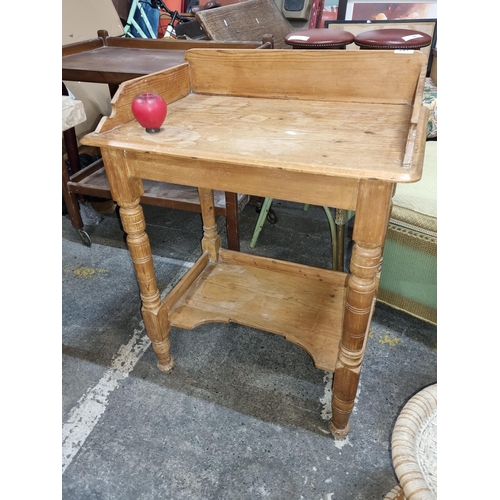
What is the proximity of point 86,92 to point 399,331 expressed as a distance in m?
2.86

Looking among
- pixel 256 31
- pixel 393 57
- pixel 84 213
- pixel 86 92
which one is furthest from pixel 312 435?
pixel 86 92

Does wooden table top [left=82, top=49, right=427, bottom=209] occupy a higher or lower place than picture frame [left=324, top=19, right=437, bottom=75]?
higher

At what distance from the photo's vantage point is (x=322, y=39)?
2217 millimetres

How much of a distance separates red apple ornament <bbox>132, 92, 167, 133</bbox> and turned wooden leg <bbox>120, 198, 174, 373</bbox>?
Answer: 26 centimetres

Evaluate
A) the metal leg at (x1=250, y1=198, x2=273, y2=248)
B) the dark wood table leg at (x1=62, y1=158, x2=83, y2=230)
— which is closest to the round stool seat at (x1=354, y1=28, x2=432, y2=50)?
the metal leg at (x1=250, y1=198, x2=273, y2=248)

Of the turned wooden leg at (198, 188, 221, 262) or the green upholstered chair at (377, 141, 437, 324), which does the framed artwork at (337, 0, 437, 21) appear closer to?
the green upholstered chair at (377, 141, 437, 324)

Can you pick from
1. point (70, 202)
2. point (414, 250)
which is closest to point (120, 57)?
point (70, 202)

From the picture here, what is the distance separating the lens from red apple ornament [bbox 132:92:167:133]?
1097 mm

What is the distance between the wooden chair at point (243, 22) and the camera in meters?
2.57

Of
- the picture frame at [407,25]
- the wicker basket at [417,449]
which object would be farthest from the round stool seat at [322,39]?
the wicker basket at [417,449]

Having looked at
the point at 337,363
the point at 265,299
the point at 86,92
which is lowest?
the point at 265,299

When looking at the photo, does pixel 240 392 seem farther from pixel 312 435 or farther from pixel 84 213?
pixel 84 213

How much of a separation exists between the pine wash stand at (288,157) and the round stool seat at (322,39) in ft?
3.33

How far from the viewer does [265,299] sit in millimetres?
1668
